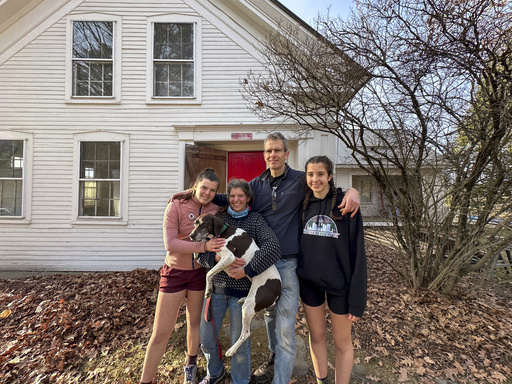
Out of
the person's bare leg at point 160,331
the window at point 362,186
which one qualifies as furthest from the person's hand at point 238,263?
the window at point 362,186

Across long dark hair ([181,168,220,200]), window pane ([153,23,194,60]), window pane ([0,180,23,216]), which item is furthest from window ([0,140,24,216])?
long dark hair ([181,168,220,200])

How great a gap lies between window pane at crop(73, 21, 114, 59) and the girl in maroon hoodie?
616 centimetres

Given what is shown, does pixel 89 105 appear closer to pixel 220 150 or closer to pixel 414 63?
pixel 220 150

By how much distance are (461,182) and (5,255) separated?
9955mm

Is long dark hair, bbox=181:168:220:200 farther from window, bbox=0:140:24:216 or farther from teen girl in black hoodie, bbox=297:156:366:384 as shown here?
window, bbox=0:140:24:216

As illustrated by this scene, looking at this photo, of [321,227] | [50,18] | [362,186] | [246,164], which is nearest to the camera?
[321,227]

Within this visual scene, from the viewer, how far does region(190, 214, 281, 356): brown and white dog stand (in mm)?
2004

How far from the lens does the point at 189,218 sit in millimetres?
2314

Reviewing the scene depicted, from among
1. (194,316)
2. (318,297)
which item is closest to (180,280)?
(194,316)

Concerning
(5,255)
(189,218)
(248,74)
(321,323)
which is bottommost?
(5,255)

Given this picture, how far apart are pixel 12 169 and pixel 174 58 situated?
4973 mm

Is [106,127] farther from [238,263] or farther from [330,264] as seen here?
[330,264]

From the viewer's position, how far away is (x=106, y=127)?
6180mm

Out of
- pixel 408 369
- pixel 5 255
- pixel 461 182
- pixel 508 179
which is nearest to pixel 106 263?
pixel 5 255
